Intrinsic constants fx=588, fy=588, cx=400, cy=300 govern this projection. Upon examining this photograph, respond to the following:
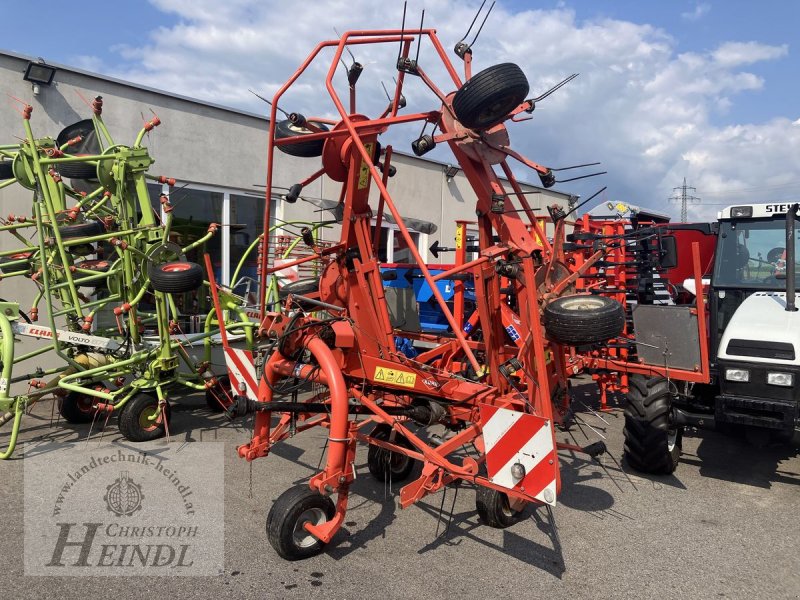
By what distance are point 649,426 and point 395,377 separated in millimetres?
2341

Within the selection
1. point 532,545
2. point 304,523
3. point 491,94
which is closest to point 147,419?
point 304,523

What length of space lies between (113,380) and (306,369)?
294 centimetres

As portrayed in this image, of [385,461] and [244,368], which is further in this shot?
[385,461]

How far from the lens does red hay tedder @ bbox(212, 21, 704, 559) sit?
3.56 meters

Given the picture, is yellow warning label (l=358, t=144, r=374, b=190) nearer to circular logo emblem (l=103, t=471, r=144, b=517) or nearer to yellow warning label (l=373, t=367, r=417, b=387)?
yellow warning label (l=373, t=367, r=417, b=387)

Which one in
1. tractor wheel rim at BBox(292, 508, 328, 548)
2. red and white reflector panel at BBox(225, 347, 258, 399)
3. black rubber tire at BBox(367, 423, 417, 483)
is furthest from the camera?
black rubber tire at BBox(367, 423, 417, 483)

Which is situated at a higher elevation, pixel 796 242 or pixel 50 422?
pixel 796 242

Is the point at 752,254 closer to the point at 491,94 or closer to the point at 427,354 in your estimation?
the point at 427,354

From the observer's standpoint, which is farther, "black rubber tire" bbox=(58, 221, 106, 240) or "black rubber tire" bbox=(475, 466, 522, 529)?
"black rubber tire" bbox=(58, 221, 106, 240)

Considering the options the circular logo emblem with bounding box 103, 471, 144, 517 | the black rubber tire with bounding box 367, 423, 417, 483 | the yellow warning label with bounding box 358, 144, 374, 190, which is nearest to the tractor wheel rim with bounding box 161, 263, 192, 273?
the circular logo emblem with bounding box 103, 471, 144, 517

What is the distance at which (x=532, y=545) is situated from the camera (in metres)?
3.89

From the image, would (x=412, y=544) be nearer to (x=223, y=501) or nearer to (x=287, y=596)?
(x=287, y=596)

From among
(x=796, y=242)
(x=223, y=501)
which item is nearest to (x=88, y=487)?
(x=223, y=501)

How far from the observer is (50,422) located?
259 inches
